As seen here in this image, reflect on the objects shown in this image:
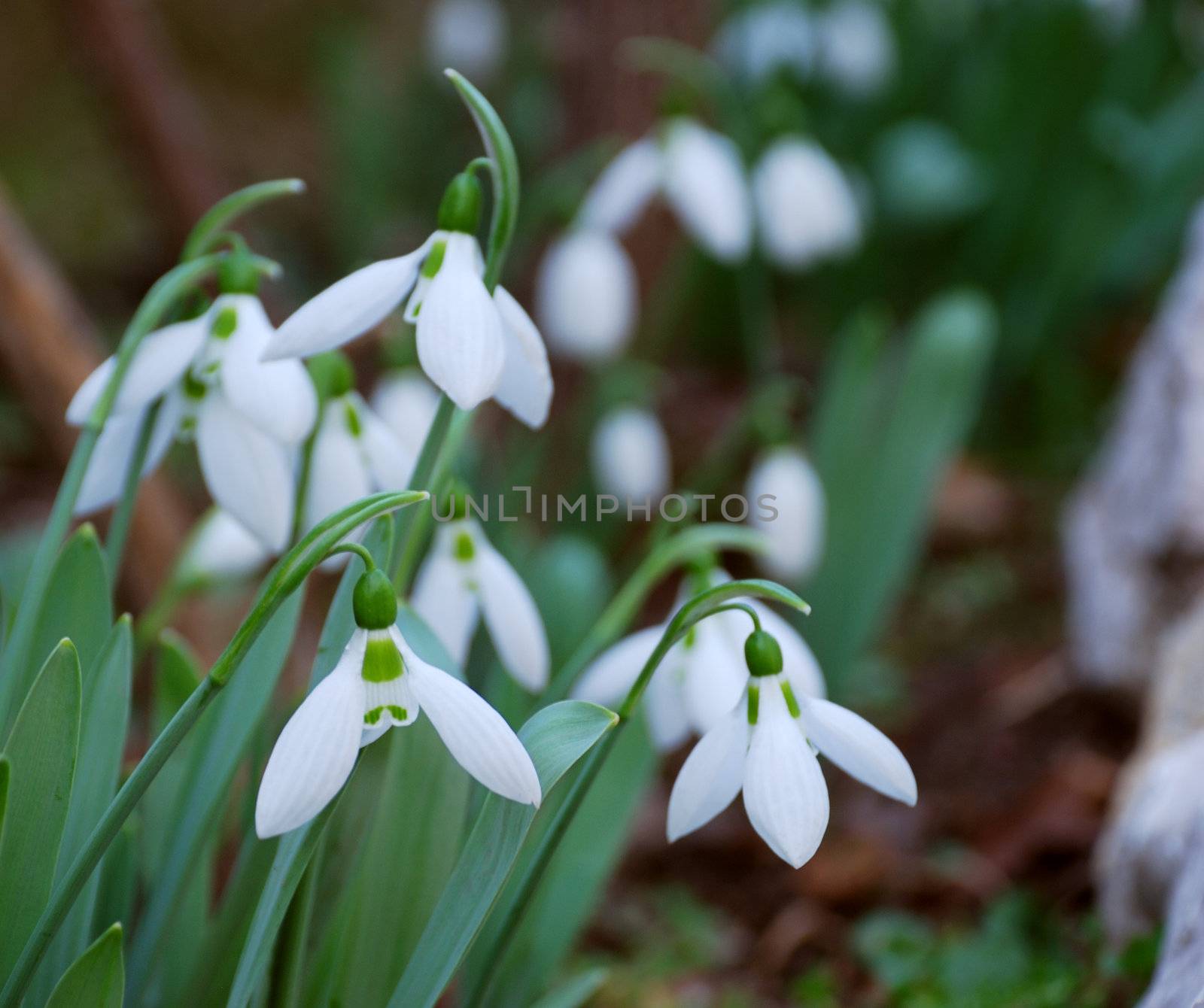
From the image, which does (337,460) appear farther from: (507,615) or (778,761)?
(778,761)

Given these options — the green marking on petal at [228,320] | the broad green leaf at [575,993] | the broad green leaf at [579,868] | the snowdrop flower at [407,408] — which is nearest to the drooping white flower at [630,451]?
the snowdrop flower at [407,408]

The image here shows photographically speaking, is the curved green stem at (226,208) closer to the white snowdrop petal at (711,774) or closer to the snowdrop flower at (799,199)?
the white snowdrop petal at (711,774)

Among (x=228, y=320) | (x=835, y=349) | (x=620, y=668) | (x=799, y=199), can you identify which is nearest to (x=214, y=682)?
(x=228, y=320)

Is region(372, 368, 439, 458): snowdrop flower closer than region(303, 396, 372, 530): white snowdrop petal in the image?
No

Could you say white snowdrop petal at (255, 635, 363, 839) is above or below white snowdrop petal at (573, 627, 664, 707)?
above

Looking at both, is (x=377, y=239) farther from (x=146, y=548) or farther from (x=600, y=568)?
(x=600, y=568)

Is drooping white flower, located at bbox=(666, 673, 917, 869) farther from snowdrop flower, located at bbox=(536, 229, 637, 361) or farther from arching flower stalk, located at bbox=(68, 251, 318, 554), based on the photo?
snowdrop flower, located at bbox=(536, 229, 637, 361)

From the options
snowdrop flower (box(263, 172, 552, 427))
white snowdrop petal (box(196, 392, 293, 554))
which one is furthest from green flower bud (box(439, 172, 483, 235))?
white snowdrop petal (box(196, 392, 293, 554))
